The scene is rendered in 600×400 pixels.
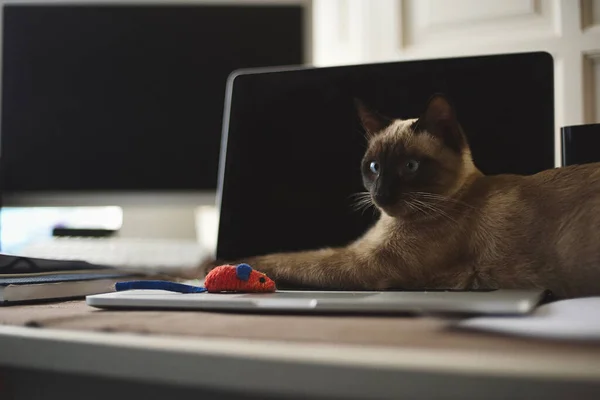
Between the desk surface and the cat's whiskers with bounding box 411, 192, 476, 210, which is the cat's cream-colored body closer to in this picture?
the cat's whiskers with bounding box 411, 192, 476, 210

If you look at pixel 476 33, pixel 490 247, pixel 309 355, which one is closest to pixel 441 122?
pixel 490 247

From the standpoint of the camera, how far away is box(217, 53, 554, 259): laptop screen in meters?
0.71

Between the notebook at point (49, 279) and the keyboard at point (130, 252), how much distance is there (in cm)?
29

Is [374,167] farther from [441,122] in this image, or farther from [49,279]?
[49,279]

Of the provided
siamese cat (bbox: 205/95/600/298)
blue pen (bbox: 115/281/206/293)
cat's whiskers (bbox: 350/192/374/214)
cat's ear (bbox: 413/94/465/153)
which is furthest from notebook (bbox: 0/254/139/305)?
cat's ear (bbox: 413/94/465/153)

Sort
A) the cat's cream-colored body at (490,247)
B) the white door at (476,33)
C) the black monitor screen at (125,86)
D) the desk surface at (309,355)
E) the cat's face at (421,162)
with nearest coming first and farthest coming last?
the desk surface at (309,355), the cat's cream-colored body at (490,247), the cat's face at (421,162), the white door at (476,33), the black monitor screen at (125,86)

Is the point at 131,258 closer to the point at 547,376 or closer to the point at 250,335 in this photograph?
the point at 250,335

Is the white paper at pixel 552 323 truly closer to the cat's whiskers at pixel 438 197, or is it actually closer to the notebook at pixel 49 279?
the cat's whiskers at pixel 438 197

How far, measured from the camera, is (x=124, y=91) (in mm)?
1271

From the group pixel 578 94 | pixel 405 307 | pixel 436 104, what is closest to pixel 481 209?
pixel 436 104

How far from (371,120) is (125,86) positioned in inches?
28.6

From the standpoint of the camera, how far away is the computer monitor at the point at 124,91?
1.26 metres

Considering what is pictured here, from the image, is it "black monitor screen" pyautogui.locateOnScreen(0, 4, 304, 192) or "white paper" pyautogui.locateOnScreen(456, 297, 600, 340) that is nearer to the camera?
"white paper" pyautogui.locateOnScreen(456, 297, 600, 340)

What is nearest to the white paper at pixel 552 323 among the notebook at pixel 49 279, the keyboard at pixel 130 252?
the notebook at pixel 49 279
